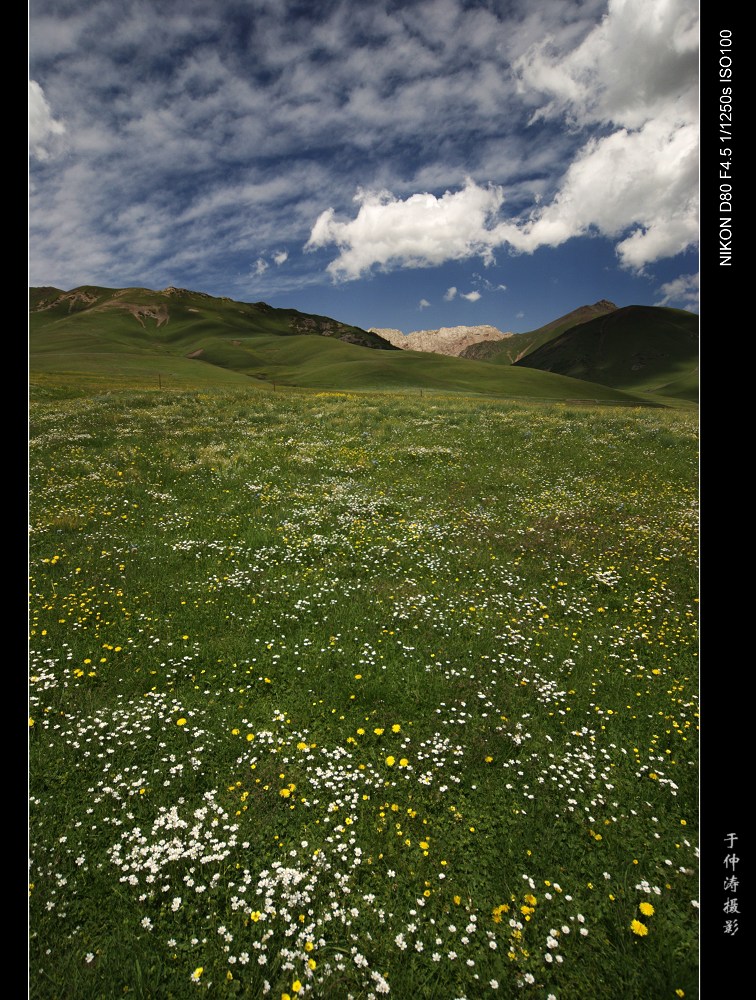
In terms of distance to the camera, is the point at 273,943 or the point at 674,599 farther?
the point at 674,599

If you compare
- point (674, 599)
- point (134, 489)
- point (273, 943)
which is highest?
Result: point (134, 489)

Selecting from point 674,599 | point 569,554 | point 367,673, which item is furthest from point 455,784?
point 569,554

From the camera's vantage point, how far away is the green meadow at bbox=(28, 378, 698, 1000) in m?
5.23

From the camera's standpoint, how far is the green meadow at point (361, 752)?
523 centimetres

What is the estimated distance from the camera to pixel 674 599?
1309cm

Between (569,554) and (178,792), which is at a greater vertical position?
(569,554)

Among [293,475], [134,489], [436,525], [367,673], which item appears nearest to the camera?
[367,673]

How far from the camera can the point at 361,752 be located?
799cm
